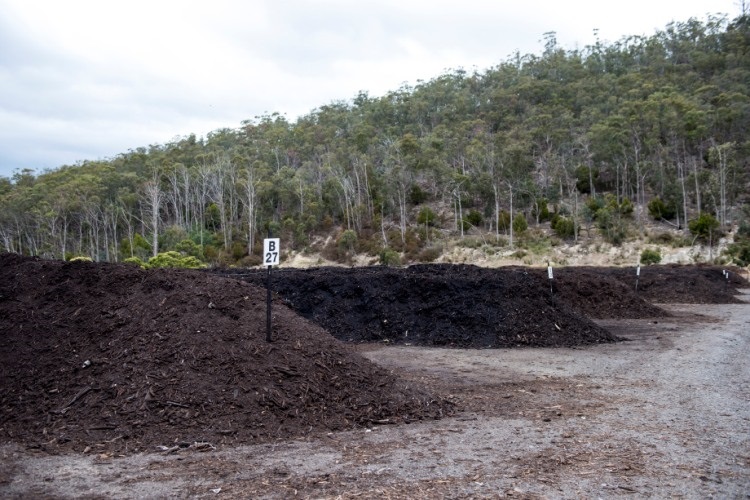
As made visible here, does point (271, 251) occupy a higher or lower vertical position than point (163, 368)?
higher

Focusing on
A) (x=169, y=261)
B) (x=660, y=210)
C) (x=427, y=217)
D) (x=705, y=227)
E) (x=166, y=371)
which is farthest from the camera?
(x=427, y=217)

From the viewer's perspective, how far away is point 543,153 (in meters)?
65.7

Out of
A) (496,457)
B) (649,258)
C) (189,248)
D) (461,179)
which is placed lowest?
(496,457)

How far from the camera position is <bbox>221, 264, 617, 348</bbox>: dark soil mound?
42.7 feet

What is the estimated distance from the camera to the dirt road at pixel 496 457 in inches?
183

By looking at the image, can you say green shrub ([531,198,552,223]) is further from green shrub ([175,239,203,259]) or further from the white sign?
the white sign

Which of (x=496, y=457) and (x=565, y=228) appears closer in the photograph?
(x=496, y=457)

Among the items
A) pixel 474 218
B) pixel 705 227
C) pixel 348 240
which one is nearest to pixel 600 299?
pixel 705 227

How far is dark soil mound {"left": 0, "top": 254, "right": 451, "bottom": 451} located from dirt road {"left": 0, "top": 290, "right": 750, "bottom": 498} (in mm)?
392

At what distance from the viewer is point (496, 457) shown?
5426mm

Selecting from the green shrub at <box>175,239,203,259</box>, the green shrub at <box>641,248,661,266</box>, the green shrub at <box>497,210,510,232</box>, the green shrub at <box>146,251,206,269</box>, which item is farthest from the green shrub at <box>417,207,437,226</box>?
the green shrub at <box>146,251,206,269</box>

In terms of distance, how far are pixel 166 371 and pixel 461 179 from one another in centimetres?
5220

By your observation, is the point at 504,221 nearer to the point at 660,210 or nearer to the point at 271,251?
the point at 660,210

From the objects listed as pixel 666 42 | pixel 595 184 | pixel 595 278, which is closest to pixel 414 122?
pixel 595 184
